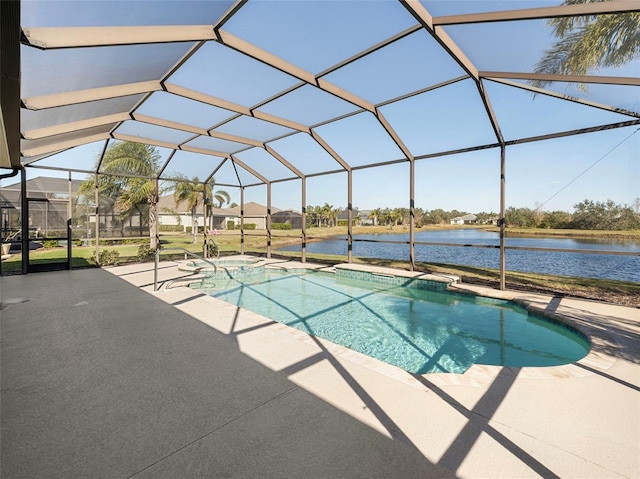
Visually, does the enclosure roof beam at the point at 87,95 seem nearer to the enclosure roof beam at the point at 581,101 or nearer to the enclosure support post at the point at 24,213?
the enclosure support post at the point at 24,213

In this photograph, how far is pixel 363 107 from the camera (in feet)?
20.2

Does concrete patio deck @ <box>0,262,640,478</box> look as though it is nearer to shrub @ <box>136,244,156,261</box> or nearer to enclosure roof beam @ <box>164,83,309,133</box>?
enclosure roof beam @ <box>164,83,309,133</box>

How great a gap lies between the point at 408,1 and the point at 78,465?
15.9 ft

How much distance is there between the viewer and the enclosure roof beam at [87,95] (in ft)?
13.2

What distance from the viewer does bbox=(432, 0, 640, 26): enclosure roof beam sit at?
2.79 m

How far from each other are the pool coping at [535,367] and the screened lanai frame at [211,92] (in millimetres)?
856

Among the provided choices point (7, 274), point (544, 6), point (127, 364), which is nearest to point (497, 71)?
point (544, 6)

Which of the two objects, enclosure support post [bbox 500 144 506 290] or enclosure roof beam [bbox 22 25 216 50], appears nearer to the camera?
enclosure roof beam [bbox 22 25 216 50]

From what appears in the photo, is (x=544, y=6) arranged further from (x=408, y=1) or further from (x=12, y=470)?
(x=12, y=470)

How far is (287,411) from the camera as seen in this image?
2125 millimetres

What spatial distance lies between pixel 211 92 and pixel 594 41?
5.92 metres

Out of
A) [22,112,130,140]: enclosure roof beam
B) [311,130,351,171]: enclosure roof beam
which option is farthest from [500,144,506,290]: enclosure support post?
[22,112,130,140]: enclosure roof beam

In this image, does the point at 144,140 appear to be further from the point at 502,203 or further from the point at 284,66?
the point at 502,203

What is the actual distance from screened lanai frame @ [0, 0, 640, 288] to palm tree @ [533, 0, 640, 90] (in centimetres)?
20
